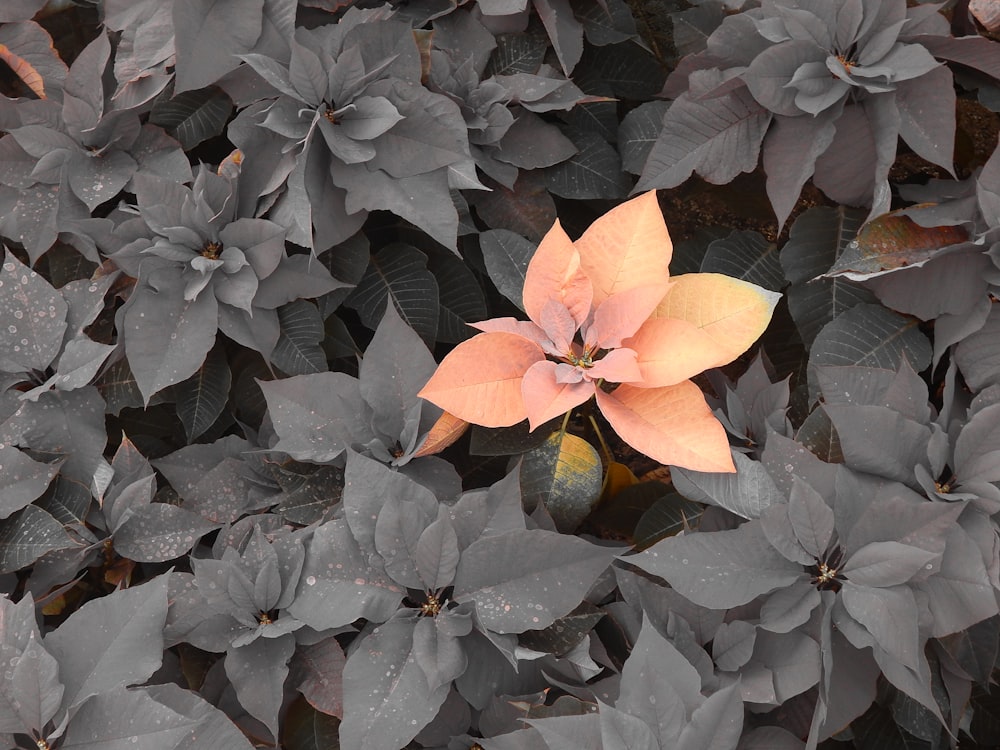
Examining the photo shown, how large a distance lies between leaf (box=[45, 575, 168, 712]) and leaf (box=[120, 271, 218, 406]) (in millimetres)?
196

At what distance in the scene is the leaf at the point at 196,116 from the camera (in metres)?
0.97

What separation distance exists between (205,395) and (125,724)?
384 mm

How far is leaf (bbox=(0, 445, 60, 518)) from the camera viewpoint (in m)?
0.83

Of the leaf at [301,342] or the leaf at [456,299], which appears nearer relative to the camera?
the leaf at [301,342]

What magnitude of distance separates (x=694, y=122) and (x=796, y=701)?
57 centimetres

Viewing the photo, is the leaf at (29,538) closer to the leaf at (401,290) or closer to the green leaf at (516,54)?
the leaf at (401,290)

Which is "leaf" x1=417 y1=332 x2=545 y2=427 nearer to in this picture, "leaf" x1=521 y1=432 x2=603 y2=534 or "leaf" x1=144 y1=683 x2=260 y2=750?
"leaf" x1=521 y1=432 x2=603 y2=534

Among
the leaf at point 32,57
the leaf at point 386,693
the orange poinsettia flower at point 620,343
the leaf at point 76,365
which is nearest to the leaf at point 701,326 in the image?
the orange poinsettia flower at point 620,343

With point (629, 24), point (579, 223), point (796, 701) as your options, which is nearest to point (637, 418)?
point (796, 701)

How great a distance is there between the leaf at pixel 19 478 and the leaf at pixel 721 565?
57 cm

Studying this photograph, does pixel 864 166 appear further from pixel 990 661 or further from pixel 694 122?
pixel 990 661

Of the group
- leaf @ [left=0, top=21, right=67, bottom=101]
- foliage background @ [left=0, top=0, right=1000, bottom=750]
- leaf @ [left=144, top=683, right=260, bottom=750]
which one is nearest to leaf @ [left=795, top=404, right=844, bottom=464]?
foliage background @ [left=0, top=0, right=1000, bottom=750]

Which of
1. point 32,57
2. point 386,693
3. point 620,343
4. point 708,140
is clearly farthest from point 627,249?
point 32,57

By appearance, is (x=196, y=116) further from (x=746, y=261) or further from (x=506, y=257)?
(x=746, y=261)
